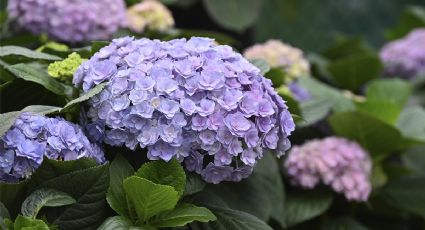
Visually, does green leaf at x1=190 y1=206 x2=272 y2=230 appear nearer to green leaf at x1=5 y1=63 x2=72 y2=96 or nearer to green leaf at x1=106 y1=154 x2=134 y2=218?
green leaf at x1=106 y1=154 x2=134 y2=218

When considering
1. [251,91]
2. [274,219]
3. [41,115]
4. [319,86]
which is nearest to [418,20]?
[319,86]

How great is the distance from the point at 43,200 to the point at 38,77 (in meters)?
0.28

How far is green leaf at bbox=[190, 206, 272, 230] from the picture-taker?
1.23 metres

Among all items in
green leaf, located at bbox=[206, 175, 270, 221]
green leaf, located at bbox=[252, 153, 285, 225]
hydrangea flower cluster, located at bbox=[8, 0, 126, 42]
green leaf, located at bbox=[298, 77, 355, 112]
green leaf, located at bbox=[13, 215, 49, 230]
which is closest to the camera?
green leaf, located at bbox=[13, 215, 49, 230]

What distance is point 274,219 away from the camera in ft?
5.36

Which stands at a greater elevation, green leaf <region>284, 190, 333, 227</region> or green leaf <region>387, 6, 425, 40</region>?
green leaf <region>284, 190, 333, 227</region>

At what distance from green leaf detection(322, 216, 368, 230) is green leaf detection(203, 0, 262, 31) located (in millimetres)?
1001

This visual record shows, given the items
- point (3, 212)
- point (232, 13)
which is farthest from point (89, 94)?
point (232, 13)

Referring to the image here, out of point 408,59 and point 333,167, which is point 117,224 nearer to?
point 333,167

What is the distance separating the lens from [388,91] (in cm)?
210

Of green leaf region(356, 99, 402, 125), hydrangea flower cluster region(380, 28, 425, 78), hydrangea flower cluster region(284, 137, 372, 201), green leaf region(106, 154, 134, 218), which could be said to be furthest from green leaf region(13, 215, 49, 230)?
hydrangea flower cluster region(380, 28, 425, 78)

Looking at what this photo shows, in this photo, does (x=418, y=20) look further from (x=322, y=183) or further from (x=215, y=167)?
(x=215, y=167)

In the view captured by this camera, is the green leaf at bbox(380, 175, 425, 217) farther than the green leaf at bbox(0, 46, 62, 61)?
Yes

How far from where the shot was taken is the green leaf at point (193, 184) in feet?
3.94
